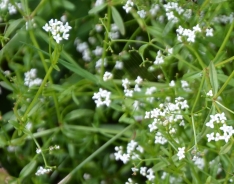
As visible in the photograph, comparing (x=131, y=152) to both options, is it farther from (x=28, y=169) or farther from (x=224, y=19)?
(x=224, y=19)

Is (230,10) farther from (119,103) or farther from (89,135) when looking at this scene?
(89,135)

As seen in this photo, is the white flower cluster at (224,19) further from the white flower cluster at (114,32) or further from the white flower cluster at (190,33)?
the white flower cluster at (114,32)

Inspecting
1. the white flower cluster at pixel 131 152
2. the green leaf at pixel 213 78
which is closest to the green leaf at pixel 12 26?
the white flower cluster at pixel 131 152

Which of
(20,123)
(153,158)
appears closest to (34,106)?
(20,123)

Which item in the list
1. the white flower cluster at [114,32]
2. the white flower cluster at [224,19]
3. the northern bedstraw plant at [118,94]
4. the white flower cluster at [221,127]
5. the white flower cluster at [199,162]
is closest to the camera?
the white flower cluster at [221,127]

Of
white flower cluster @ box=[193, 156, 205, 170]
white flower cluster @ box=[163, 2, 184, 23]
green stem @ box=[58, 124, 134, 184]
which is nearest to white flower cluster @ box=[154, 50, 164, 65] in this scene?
white flower cluster @ box=[163, 2, 184, 23]

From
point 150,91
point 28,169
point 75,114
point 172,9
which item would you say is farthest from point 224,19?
point 28,169

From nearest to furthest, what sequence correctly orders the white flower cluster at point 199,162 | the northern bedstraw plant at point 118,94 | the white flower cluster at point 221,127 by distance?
the white flower cluster at point 221,127
the northern bedstraw plant at point 118,94
the white flower cluster at point 199,162

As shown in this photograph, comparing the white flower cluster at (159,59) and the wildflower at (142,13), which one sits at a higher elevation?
the wildflower at (142,13)
